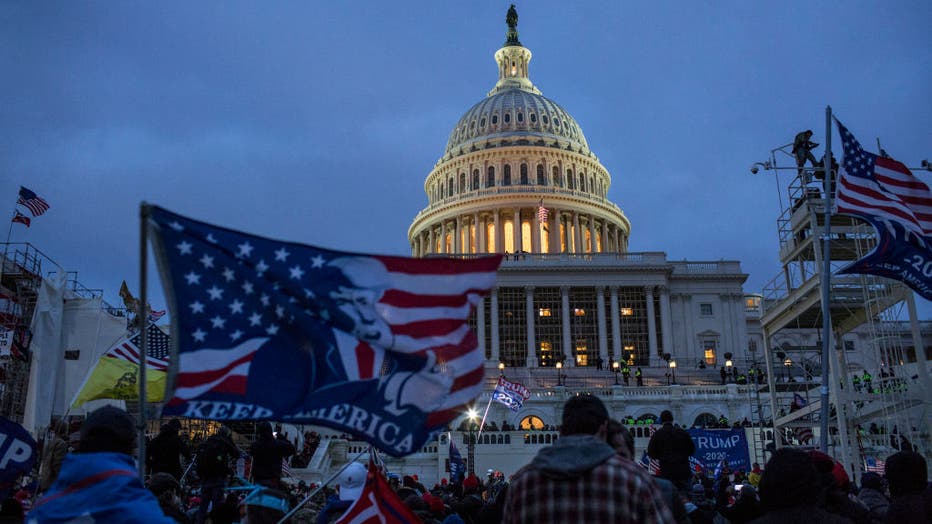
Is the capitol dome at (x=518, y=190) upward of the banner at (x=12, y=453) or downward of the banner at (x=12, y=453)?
upward

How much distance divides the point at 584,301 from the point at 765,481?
7866 cm

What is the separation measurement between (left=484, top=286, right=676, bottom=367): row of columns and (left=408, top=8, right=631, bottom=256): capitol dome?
14.5 meters

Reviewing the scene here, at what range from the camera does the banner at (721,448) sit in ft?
63.6

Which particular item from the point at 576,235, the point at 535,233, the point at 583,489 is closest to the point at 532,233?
the point at 535,233

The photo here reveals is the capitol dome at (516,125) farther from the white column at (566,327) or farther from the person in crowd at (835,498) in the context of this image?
the person in crowd at (835,498)

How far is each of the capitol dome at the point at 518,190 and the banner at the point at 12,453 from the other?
86.8 m

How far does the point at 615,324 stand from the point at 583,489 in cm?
7720

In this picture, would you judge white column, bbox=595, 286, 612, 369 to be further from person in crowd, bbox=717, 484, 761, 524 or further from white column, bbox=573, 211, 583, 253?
person in crowd, bbox=717, 484, 761, 524

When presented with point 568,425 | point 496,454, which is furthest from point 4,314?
point 568,425

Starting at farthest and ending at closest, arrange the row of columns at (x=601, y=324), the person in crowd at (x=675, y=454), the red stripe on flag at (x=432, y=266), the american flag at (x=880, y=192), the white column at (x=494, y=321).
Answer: the white column at (x=494, y=321), the row of columns at (x=601, y=324), the american flag at (x=880, y=192), the person in crowd at (x=675, y=454), the red stripe on flag at (x=432, y=266)

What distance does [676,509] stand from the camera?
6277 millimetres

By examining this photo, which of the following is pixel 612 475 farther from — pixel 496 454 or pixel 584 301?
pixel 584 301

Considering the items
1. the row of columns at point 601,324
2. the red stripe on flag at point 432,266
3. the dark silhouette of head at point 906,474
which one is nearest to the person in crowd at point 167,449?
the red stripe on flag at point 432,266

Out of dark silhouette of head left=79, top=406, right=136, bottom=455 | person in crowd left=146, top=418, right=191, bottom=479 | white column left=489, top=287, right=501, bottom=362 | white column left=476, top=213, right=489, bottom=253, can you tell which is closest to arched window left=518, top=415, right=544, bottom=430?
white column left=489, top=287, right=501, bottom=362
